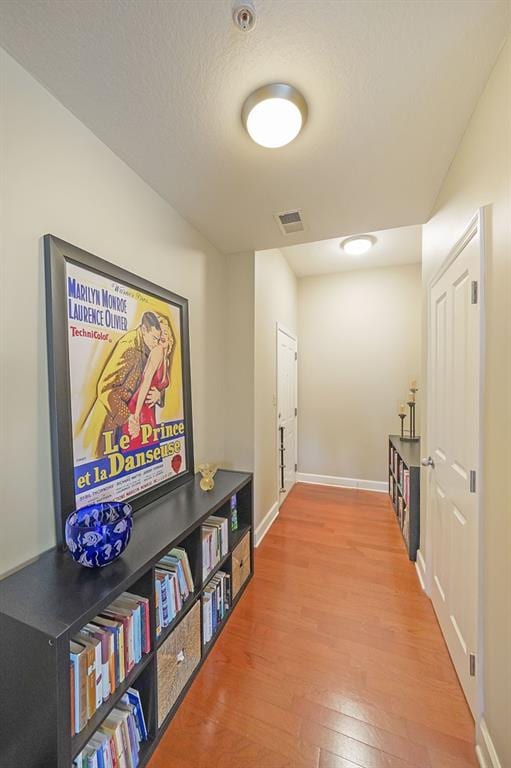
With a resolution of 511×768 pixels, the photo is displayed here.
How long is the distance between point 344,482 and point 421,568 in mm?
1902

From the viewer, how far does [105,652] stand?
1.00 meters

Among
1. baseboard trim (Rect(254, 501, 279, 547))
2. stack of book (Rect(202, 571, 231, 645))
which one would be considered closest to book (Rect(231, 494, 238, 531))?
stack of book (Rect(202, 571, 231, 645))

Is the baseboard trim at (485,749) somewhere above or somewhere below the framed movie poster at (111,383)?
below

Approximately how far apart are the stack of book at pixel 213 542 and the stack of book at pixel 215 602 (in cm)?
10

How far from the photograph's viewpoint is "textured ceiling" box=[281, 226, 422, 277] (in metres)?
3.09

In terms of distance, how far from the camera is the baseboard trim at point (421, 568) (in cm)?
209

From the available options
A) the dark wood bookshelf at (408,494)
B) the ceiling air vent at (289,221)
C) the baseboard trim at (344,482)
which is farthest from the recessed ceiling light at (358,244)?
the baseboard trim at (344,482)

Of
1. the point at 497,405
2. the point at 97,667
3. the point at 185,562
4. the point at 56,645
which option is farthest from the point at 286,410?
the point at 56,645

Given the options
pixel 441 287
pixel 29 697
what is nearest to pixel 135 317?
pixel 29 697

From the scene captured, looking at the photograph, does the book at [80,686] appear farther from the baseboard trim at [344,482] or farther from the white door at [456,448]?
the baseboard trim at [344,482]

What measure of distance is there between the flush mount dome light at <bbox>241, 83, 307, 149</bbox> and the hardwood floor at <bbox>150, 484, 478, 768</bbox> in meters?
2.50

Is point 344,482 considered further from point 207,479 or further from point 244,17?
point 244,17

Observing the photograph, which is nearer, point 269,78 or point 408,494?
point 269,78

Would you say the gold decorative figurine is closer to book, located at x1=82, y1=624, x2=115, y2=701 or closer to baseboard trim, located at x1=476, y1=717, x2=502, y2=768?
book, located at x1=82, y1=624, x2=115, y2=701
